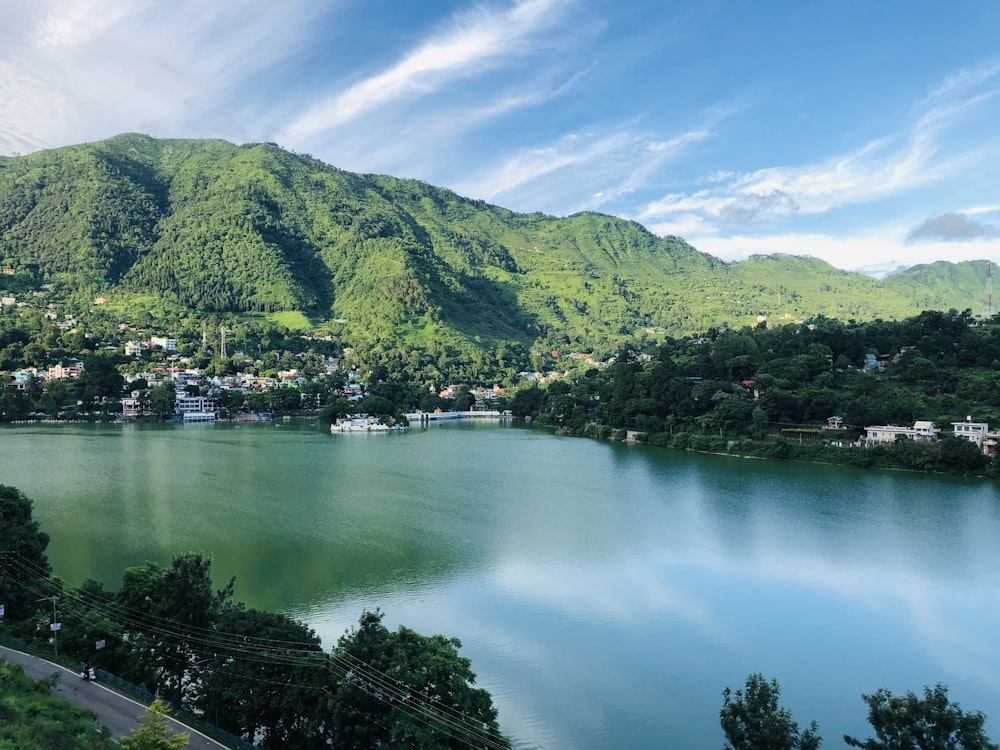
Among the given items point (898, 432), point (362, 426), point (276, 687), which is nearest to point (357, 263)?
point (362, 426)

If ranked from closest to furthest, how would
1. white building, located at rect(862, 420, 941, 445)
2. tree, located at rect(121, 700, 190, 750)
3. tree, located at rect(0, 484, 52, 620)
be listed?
tree, located at rect(121, 700, 190, 750), tree, located at rect(0, 484, 52, 620), white building, located at rect(862, 420, 941, 445)

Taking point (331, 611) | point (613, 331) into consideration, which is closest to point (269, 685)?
point (331, 611)

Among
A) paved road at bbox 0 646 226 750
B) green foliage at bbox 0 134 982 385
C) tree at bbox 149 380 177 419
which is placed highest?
green foliage at bbox 0 134 982 385

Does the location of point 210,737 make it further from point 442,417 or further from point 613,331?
point 613,331

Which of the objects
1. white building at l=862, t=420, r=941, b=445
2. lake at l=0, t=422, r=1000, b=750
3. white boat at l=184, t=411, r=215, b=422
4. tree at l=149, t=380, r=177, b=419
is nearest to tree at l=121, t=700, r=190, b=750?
lake at l=0, t=422, r=1000, b=750

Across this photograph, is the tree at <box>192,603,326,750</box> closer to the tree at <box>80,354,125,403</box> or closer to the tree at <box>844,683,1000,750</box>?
the tree at <box>844,683,1000,750</box>

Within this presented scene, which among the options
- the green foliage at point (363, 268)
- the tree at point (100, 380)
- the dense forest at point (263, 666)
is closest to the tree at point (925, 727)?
the dense forest at point (263, 666)

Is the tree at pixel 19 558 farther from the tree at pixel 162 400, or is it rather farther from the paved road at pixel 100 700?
the tree at pixel 162 400
